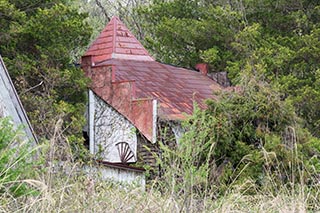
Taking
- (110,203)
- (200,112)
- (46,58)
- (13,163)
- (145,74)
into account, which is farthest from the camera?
(145,74)

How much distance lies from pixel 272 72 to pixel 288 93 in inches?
33.7

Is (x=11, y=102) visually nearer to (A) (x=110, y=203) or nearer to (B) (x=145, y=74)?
(A) (x=110, y=203)

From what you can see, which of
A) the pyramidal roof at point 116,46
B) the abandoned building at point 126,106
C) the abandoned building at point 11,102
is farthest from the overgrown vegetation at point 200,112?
the pyramidal roof at point 116,46

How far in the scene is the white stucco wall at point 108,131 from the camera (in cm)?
1322

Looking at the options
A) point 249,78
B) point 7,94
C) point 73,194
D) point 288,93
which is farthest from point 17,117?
point 288,93

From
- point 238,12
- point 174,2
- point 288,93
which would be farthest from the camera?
point 174,2

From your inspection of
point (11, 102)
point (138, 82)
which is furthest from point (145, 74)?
point (11, 102)

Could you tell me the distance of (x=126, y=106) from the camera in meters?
13.1

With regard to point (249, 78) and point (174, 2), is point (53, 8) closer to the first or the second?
point (249, 78)

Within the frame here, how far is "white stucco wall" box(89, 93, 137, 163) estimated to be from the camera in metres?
13.2

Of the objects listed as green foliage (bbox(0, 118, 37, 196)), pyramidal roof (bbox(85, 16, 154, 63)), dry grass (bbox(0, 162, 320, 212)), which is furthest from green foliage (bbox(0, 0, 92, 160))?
dry grass (bbox(0, 162, 320, 212))

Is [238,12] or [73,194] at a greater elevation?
[238,12]

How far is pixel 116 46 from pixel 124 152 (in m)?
3.46

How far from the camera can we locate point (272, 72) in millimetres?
→ 16391
